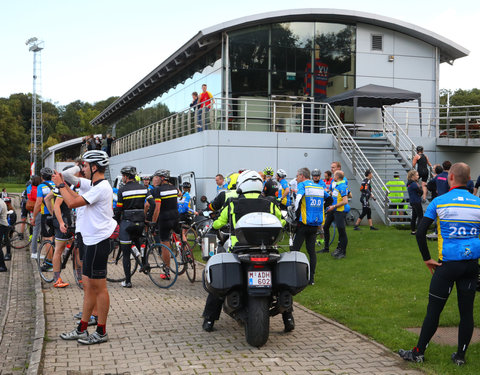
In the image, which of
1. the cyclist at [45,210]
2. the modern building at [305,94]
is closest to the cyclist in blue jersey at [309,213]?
the cyclist at [45,210]

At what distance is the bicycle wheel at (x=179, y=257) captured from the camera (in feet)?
33.4

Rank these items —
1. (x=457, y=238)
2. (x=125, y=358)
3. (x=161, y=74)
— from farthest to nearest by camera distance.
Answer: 1. (x=161, y=74)
2. (x=125, y=358)
3. (x=457, y=238)

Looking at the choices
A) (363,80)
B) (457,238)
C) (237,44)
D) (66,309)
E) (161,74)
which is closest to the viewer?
(457,238)

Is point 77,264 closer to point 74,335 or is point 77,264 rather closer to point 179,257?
point 179,257

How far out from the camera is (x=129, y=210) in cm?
964

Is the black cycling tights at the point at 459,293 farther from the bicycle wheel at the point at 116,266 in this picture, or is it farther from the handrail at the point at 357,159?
the handrail at the point at 357,159

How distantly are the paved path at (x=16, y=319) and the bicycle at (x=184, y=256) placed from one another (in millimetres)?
2506

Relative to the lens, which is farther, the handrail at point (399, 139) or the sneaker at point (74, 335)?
the handrail at point (399, 139)

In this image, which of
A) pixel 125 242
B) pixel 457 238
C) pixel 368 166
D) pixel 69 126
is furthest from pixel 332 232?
pixel 69 126

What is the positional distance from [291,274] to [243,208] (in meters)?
0.95

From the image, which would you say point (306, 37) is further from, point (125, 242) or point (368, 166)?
point (125, 242)

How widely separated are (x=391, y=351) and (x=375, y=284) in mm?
3825

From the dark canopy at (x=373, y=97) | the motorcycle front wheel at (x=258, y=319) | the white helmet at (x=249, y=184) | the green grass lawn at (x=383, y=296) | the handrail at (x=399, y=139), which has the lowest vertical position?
the green grass lawn at (x=383, y=296)

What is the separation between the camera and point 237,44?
22.8 m
